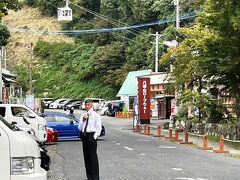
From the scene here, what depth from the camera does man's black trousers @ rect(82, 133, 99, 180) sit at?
448 inches

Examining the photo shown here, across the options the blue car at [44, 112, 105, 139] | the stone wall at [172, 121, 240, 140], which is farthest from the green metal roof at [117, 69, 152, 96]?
the blue car at [44, 112, 105, 139]

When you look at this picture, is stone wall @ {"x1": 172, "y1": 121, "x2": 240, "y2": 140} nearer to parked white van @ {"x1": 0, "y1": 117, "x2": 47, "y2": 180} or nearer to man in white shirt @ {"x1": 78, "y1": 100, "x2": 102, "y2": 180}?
man in white shirt @ {"x1": 78, "y1": 100, "x2": 102, "y2": 180}

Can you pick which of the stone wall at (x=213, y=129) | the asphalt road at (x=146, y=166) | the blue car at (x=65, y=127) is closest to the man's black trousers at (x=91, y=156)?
the asphalt road at (x=146, y=166)

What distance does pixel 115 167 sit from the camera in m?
14.8

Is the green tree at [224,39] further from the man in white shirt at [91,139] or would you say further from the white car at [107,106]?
the white car at [107,106]

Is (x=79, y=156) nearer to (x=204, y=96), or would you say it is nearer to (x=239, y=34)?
(x=239, y=34)

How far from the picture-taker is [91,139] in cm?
1146

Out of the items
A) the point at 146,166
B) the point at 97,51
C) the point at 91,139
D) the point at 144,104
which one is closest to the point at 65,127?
the point at 146,166

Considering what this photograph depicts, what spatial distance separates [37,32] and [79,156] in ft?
305

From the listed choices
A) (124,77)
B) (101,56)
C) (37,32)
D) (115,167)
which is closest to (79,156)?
(115,167)

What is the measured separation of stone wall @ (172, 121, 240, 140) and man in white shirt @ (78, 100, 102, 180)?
15.8 metres

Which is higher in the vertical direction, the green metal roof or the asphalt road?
the green metal roof

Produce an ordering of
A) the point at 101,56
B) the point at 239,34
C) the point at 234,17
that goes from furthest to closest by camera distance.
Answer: the point at 101,56, the point at 239,34, the point at 234,17

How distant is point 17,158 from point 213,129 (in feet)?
86.1
